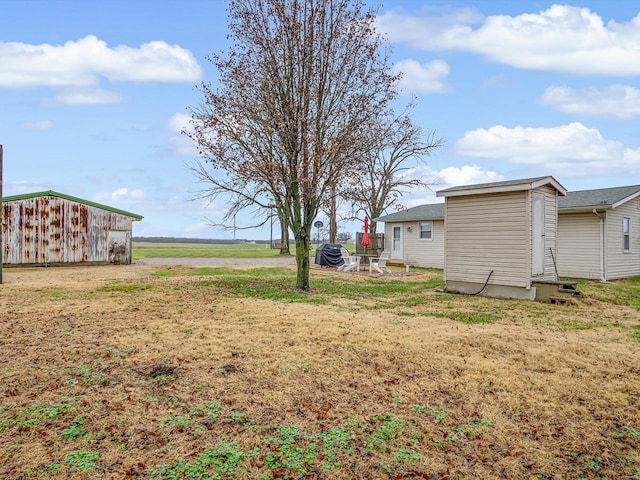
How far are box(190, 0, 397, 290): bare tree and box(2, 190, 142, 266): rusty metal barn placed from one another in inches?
479

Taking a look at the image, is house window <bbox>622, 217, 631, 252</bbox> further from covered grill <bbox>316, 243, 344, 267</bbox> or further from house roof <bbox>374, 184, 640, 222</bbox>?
covered grill <bbox>316, 243, 344, 267</bbox>

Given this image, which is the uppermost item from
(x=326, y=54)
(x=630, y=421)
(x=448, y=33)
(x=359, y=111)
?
(x=448, y=33)

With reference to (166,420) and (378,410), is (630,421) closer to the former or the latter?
(378,410)

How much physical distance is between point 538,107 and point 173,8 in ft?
38.9

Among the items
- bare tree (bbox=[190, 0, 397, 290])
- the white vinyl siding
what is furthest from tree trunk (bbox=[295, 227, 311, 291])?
the white vinyl siding

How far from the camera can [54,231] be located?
66.9ft

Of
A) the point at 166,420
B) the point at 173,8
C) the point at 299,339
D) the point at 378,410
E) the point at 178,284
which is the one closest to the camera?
the point at 166,420

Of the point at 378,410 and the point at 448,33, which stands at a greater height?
the point at 448,33

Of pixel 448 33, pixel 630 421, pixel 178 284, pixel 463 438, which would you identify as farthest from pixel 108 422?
pixel 448 33

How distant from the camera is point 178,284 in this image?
1294 centimetres

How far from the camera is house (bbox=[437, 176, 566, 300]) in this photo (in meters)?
10.5

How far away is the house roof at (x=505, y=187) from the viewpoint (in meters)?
10.4

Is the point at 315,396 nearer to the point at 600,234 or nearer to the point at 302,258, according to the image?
the point at 302,258

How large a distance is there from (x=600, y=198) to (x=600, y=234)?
1510mm
